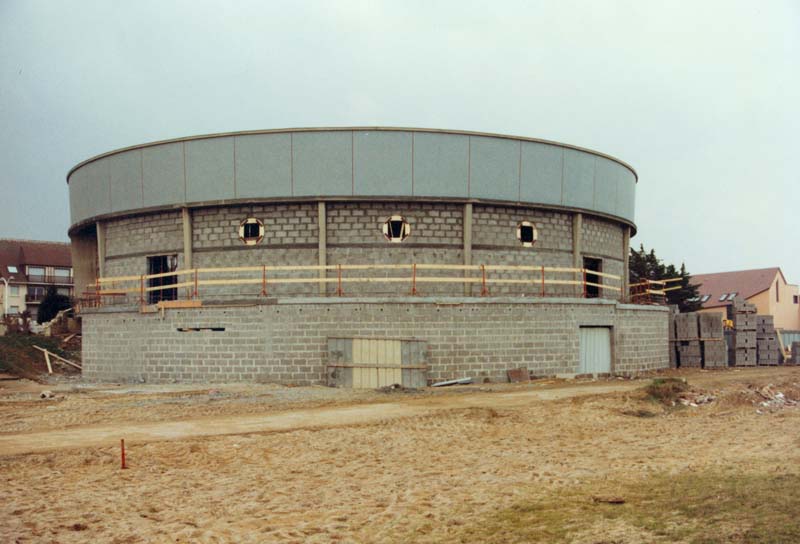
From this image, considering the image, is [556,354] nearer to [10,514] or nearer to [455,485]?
[455,485]

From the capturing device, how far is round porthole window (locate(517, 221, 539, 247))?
74.9ft

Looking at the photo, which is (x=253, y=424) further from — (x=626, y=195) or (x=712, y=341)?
(x=712, y=341)

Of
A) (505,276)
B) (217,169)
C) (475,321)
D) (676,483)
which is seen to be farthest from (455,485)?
(217,169)

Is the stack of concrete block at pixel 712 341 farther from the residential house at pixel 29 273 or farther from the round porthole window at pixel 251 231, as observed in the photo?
the residential house at pixel 29 273

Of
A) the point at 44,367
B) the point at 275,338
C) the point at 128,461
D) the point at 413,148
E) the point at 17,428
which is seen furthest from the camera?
the point at 44,367

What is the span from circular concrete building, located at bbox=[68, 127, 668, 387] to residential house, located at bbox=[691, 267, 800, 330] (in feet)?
123

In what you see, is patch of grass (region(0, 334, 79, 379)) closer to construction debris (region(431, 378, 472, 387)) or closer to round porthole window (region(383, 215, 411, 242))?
round porthole window (region(383, 215, 411, 242))

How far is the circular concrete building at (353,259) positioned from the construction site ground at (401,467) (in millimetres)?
2375

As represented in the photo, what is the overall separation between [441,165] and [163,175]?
929 cm

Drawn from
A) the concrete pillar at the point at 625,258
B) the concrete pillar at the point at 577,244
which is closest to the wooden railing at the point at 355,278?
the concrete pillar at the point at 577,244

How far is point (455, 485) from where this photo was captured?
28.9ft

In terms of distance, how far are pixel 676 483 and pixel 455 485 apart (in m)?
2.78

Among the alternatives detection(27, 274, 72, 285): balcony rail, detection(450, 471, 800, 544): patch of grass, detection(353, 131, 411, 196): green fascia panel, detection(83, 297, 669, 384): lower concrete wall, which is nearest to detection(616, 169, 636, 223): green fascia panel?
detection(83, 297, 669, 384): lower concrete wall

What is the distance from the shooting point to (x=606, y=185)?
25.2 m
